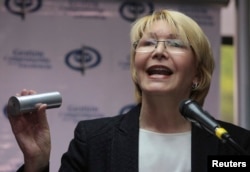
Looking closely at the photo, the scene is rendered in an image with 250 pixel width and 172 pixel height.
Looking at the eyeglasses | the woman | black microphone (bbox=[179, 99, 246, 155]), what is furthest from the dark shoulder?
black microphone (bbox=[179, 99, 246, 155])

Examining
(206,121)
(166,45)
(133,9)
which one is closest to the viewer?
(206,121)

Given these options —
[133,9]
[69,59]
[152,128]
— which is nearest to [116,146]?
[152,128]

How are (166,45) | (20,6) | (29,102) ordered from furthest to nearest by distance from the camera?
(20,6) < (166,45) < (29,102)

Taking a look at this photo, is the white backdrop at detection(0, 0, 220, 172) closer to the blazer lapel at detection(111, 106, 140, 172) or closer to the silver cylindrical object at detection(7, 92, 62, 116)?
the blazer lapel at detection(111, 106, 140, 172)

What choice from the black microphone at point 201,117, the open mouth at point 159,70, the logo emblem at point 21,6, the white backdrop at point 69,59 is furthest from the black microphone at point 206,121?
the logo emblem at point 21,6

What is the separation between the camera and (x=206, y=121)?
136 cm

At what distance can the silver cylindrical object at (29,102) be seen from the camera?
1562 mm

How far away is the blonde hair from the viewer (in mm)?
1894

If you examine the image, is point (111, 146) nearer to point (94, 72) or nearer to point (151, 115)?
point (151, 115)

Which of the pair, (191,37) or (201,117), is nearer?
(201,117)

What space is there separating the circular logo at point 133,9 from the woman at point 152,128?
1.40 m

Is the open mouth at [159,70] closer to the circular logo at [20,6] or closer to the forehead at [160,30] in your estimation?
the forehead at [160,30]

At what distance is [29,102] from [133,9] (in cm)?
191

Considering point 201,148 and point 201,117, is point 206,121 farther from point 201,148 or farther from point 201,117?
point 201,148
